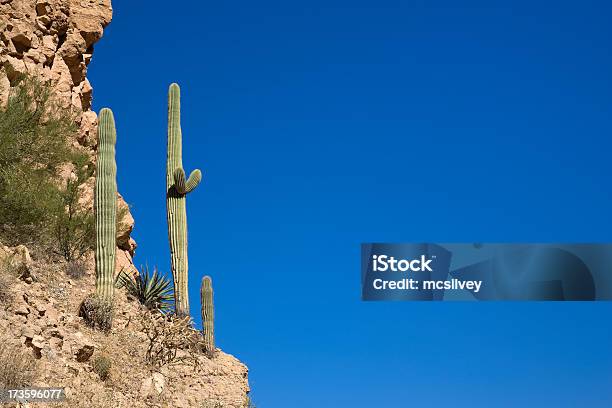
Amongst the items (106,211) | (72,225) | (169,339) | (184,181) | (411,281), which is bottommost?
(169,339)

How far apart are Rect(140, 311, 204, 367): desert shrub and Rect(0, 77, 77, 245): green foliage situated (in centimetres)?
311

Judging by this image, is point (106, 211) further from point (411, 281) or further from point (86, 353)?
point (411, 281)

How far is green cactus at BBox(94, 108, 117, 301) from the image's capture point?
1894cm

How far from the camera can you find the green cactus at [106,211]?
18.9m

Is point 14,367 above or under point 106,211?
under

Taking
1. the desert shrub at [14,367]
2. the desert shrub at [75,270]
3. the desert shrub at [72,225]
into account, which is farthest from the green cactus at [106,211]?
the desert shrub at [14,367]

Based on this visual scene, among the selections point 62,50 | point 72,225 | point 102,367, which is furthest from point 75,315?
point 62,50

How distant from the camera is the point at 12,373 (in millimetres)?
13680

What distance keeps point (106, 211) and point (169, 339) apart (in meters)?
3.08

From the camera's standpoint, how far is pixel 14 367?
13781mm

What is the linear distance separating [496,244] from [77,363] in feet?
27.9

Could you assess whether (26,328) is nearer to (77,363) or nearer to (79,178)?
(77,363)

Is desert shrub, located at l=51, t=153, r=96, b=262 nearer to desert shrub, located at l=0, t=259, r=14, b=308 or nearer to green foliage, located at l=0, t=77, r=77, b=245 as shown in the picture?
green foliage, located at l=0, t=77, r=77, b=245

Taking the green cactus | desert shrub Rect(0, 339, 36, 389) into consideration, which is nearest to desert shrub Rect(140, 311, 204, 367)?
the green cactus
